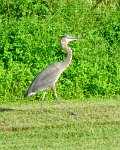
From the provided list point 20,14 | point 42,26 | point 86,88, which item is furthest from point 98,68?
point 20,14

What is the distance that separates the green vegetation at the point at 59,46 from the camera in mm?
11000

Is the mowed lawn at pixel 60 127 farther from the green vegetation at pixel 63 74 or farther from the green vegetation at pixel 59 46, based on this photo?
the green vegetation at pixel 59 46

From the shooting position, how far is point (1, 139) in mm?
7949

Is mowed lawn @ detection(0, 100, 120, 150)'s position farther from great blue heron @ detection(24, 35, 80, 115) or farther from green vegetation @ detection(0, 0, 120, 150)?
great blue heron @ detection(24, 35, 80, 115)

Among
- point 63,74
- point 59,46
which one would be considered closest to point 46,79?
point 63,74

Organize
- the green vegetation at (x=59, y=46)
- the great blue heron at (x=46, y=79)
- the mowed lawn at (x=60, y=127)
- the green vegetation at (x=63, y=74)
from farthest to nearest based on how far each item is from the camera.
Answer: the green vegetation at (x=59, y=46), the great blue heron at (x=46, y=79), the green vegetation at (x=63, y=74), the mowed lawn at (x=60, y=127)

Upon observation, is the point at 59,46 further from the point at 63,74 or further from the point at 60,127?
the point at 60,127

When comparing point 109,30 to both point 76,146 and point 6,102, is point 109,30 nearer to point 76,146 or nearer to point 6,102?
point 6,102

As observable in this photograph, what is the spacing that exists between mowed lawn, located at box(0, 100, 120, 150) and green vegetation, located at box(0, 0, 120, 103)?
658 millimetres

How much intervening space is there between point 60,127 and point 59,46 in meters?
3.31

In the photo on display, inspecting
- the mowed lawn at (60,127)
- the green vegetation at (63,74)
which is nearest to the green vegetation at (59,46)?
the green vegetation at (63,74)

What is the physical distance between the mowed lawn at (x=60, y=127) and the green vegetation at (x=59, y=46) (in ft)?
2.16

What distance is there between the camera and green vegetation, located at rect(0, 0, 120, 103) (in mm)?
11000

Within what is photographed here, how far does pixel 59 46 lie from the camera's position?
11664mm
